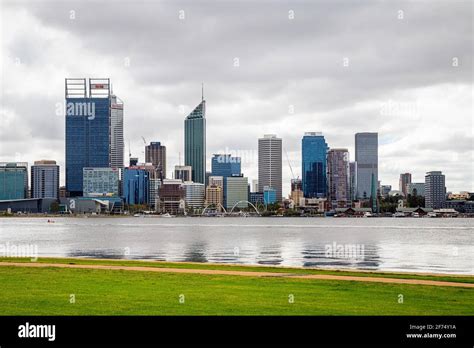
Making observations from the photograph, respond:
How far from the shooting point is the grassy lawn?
2281 cm

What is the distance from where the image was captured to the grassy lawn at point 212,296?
22.8 meters

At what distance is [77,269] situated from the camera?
126 feet

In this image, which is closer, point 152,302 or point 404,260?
point 152,302

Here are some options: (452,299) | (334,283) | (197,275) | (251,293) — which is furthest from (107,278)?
(452,299)

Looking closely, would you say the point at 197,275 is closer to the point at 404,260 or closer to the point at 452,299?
the point at 452,299

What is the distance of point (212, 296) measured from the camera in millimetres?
26062
